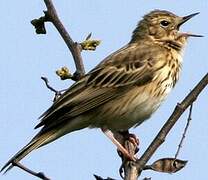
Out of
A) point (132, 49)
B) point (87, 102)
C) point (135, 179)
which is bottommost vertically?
point (135, 179)

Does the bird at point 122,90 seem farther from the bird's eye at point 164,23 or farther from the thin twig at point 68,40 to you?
the thin twig at point 68,40

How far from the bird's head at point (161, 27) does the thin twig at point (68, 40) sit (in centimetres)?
214

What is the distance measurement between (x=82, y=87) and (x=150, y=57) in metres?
1.17

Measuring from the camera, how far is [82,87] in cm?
810

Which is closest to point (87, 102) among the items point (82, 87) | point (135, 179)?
point (82, 87)

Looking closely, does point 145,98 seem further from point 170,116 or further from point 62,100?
point 170,116

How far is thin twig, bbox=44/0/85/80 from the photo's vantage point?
631 cm

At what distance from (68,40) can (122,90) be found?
1.79 m

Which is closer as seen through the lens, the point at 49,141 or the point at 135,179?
the point at 135,179

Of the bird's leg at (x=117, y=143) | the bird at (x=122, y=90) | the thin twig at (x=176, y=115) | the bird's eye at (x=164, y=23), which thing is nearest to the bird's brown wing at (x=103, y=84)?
the bird at (x=122, y=90)

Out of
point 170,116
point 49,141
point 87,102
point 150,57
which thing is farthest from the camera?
point 150,57

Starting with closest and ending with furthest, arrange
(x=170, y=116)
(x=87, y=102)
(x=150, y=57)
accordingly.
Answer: (x=170, y=116) → (x=87, y=102) → (x=150, y=57)

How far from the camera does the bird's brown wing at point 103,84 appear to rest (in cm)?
761

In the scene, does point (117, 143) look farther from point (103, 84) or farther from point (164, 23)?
point (164, 23)
